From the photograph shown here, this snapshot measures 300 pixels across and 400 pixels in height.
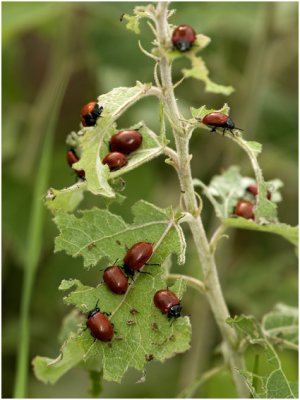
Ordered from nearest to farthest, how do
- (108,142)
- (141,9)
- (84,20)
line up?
(141,9)
(108,142)
(84,20)

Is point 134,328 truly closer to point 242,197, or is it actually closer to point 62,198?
point 62,198

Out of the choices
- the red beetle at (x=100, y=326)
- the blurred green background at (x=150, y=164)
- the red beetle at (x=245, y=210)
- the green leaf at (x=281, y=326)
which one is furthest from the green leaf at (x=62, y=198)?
the blurred green background at (x=150, y=164)

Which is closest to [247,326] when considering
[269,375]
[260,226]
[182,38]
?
[269,375]

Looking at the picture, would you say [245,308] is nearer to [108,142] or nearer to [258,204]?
[258,204]

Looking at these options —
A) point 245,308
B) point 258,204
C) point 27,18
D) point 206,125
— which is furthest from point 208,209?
point 206,125

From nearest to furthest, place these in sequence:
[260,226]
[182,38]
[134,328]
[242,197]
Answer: [182,38]
[134,328]
[260,226]
[242,197]

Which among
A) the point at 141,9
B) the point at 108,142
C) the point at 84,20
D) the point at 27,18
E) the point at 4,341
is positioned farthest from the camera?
the point at 84,20

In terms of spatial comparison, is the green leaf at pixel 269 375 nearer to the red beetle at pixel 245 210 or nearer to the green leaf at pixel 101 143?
the red beetle at pixel 245 210
